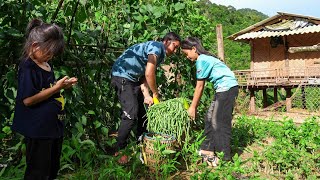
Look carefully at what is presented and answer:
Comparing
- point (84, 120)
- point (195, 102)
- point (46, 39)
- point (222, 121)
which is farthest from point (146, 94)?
point (46, 39)

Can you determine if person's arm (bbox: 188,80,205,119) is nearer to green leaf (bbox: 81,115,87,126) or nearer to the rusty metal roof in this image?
green leaf (bbox: 81,115,87,126)

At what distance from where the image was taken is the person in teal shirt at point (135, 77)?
3.61 metres

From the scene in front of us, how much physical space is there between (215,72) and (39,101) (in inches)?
86.9

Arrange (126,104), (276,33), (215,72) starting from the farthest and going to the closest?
(276,33) → (215,72) → (126,104)

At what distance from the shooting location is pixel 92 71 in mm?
3826

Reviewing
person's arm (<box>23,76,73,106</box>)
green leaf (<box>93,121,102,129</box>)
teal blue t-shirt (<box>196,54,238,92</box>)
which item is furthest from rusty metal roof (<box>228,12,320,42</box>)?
person's arm (<box>23,76,73,106</box>)

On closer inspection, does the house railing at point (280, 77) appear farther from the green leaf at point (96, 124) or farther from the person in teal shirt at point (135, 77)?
the green leaf at point (96, 124)

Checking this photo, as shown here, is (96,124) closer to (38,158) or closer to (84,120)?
(84,120)

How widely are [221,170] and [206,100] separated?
8.51 feet

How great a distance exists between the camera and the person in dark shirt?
2.23m

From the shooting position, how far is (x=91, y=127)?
154 inches

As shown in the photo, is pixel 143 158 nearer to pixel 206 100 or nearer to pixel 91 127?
pixel 91 127

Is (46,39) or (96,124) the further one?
(96,124)

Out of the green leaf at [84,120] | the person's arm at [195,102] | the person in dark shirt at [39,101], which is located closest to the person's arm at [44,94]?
the person in dark shirt at [39,101]
